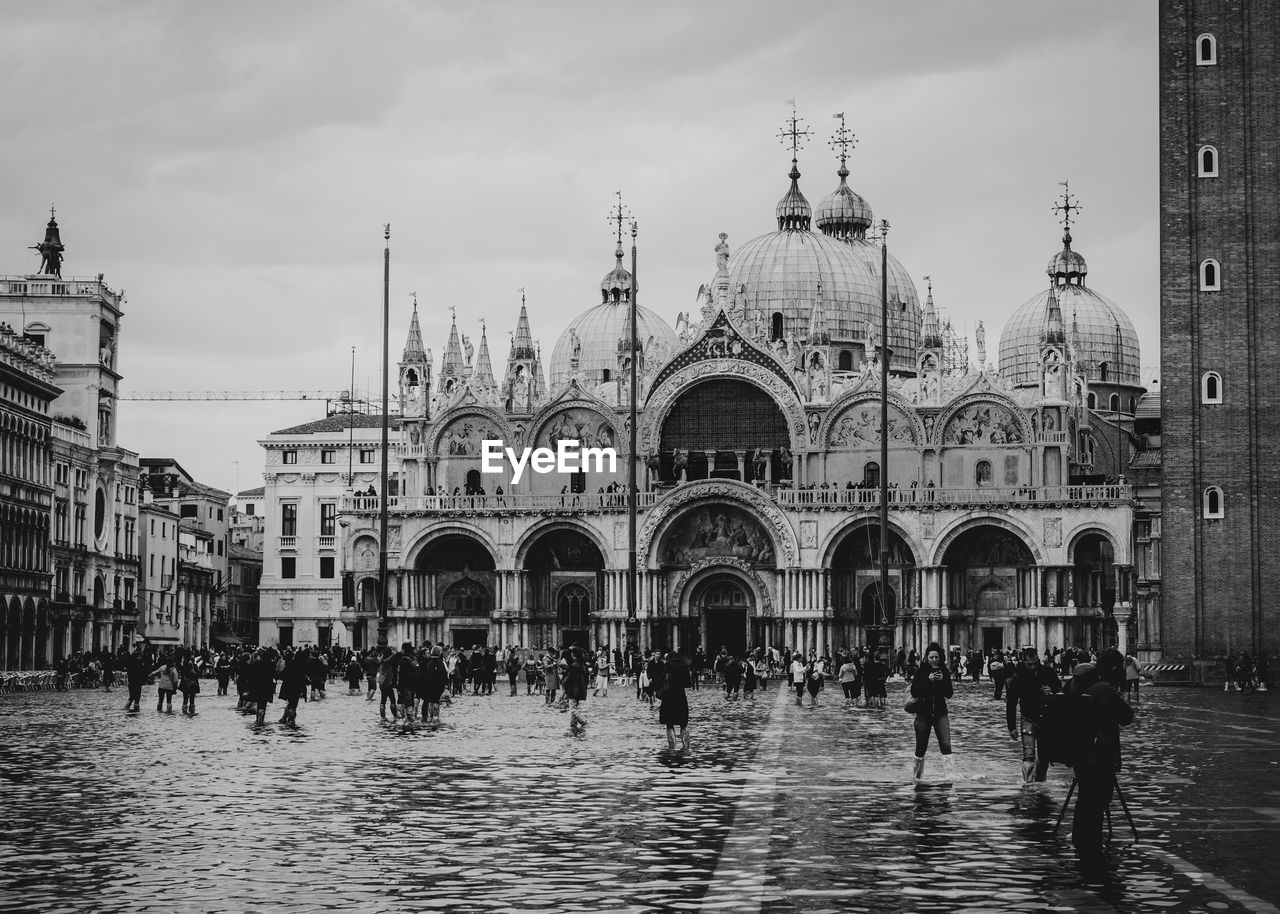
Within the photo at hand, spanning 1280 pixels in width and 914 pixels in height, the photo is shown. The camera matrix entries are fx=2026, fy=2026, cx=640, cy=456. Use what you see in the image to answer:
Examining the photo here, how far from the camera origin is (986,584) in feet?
274

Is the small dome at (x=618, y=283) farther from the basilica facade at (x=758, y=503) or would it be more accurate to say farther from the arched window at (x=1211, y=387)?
the arched window at (x=1211, y=387)

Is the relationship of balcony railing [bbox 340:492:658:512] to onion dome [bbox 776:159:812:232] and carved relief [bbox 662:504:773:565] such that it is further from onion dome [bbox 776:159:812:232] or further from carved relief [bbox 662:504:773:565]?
onion dome [bbox 776:159:812:232]

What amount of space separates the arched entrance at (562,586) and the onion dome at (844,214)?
2638 centimetres

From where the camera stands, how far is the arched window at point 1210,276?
197ft

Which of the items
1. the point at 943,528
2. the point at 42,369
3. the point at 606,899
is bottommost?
the point at 606,899

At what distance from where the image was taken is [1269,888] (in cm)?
1456

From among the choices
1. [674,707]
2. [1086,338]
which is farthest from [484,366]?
[674,707]

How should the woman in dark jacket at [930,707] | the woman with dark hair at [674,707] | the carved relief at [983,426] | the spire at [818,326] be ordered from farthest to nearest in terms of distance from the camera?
the spire at [818,326], the carved relief at [983,426], the woman with dark hair at [674,707], the woman in dark jacket at [930,707]

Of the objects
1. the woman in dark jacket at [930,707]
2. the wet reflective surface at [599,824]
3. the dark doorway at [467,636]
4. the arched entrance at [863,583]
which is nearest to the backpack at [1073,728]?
the wet reflective surface at [599,824]

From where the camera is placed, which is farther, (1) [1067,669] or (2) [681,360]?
(2) [681,360]

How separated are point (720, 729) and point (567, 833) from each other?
60.2 feet

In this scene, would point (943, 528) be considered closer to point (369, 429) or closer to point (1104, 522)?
point (1104, 522)

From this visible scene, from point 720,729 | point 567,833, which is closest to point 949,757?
point 567,833

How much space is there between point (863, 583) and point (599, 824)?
66334mm
